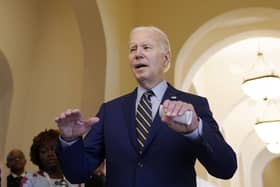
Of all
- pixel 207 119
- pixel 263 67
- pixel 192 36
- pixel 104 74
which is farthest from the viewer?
pixel 263 67

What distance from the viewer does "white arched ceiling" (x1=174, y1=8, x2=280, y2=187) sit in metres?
4.09

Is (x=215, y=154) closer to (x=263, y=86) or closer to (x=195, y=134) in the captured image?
(x=195, y=134)

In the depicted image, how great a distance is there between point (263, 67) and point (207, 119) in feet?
20.0

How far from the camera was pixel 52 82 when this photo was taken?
14.0ft

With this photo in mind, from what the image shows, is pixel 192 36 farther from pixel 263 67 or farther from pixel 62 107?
pixel 263 67

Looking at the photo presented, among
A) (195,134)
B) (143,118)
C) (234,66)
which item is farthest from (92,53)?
(234,66)

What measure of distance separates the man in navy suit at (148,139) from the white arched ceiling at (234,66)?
7.66 ft

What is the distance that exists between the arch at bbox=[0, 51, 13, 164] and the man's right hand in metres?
3.01

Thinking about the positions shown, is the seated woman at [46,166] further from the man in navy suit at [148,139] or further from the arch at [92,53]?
the arch at [92,53]

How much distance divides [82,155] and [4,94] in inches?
123

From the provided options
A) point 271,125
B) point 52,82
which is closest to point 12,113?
point 52,82

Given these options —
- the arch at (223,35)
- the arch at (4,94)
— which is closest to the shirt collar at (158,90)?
the arch at (223,35)

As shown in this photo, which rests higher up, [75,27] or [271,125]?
[75,27]

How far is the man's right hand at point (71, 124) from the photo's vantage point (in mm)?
1308
